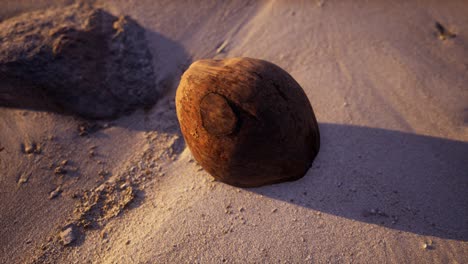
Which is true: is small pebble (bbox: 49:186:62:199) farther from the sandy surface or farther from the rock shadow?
the rock shadow

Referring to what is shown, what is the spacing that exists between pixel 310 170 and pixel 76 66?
2.16m

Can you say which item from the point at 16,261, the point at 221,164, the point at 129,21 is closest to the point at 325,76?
the point at 221,164

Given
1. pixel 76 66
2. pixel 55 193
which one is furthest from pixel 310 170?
pixel 76 66

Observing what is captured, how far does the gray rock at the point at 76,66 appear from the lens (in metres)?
2.60

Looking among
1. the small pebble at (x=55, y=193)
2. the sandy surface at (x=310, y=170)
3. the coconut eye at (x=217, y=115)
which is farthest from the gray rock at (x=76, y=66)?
the coconut eye at (x=217, y=115)

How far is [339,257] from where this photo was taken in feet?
6.10

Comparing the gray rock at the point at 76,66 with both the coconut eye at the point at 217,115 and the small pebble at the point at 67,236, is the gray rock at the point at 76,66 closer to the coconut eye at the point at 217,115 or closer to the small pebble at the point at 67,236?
the small pebble at the point at 67,236

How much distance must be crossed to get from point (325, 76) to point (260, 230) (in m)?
1.55

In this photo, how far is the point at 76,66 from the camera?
266 cm

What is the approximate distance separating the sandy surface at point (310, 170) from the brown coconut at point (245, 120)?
0.32 m

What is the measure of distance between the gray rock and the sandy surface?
0.53 ft

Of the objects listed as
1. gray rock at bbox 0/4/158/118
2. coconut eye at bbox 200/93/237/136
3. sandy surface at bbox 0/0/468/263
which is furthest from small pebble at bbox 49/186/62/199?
coconut eye at bbox 200/93/237/136

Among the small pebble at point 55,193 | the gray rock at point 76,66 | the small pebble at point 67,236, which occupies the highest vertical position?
the gray rock at point 76,66

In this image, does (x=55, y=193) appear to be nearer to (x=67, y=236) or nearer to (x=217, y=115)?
(x=67, y=236)
